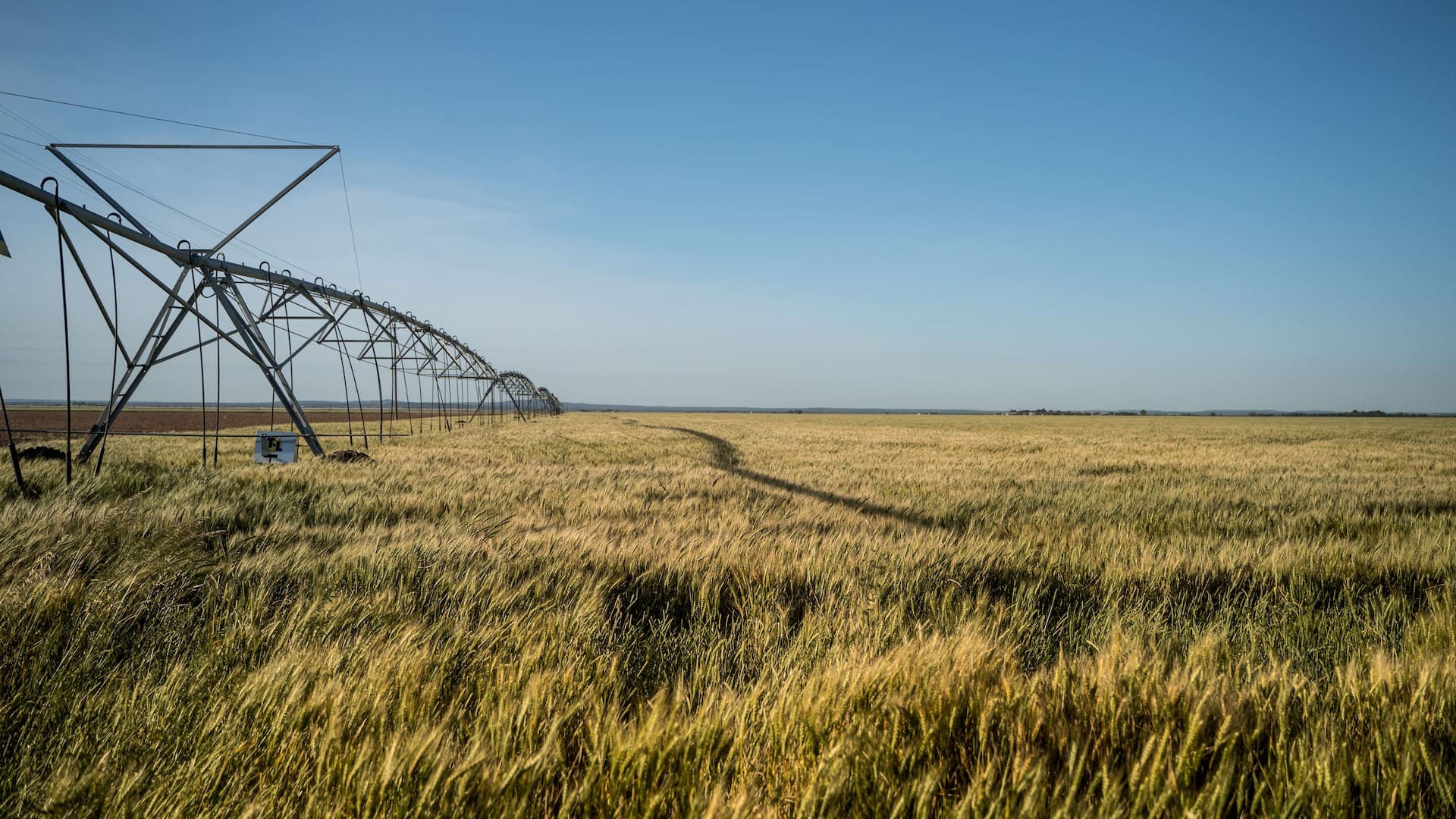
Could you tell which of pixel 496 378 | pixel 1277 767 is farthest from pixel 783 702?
pixel 496 378

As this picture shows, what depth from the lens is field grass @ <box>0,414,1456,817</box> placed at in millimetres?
1350

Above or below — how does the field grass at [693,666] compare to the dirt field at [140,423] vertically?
above

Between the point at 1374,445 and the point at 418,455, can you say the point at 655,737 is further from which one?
the point at 1374,445

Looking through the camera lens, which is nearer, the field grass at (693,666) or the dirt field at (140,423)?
the field grass at (693,666)

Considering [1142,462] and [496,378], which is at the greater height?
[496,378]

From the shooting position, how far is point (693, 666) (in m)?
2.51

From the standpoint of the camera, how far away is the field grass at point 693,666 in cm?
135

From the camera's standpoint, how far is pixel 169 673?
6.14ft

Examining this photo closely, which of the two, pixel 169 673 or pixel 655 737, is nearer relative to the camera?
pixel 655 737

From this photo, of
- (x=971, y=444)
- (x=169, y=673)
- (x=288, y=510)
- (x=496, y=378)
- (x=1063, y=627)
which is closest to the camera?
(x=169, y=673)

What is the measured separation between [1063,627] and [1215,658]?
2.76ft

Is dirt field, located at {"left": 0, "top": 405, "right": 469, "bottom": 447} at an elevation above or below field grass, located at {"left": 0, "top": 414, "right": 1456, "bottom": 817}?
below

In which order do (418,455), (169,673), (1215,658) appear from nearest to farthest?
(169,673) < (1215,658) < (418,455)

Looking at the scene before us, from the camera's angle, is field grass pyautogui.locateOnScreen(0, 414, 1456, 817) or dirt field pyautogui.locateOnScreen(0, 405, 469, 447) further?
dirt field pyautogui.locateOnScreen(0, 405, 469, 447)
